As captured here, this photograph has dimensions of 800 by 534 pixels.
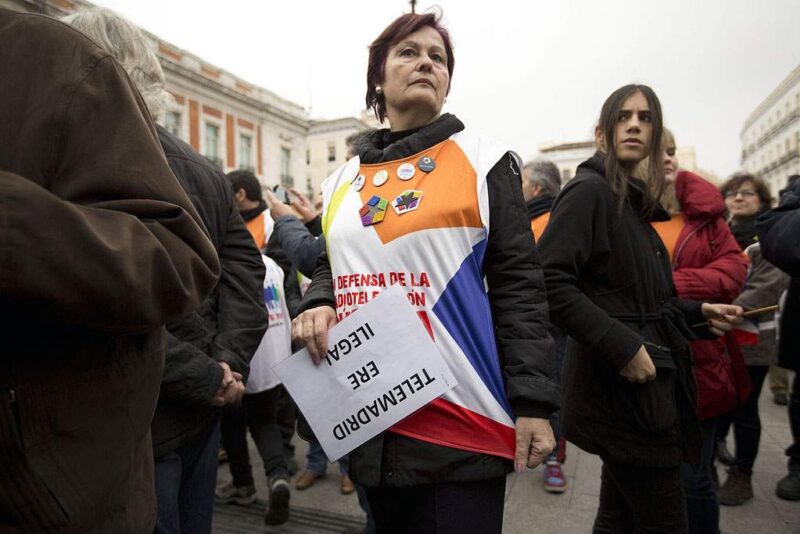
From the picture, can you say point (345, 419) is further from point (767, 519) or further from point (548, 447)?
point (767, 519)

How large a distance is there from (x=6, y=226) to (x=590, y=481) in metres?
3.95

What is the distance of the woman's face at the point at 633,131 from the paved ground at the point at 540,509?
2.14 meters

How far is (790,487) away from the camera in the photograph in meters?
3.51

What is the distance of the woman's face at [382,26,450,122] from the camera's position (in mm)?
1789

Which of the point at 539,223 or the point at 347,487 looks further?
the point at 539,223

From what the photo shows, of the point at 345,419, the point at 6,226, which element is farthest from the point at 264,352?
the point at 6,226

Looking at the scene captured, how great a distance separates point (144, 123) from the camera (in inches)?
39.4

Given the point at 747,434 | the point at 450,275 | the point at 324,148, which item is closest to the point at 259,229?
the point at 450,275

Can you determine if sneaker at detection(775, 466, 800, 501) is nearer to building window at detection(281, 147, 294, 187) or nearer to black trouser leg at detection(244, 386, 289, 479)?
black trouser leg at detection(244, 386, 289, 479)

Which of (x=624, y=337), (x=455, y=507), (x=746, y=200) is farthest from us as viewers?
(x=746, y=200)

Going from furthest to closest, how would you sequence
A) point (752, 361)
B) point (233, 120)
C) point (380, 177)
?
point (233, 120) < point (752, 361) < point (380, 177)

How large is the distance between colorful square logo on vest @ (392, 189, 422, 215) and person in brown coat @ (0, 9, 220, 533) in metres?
0.68

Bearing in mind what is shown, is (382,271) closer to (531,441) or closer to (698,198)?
(531,441)

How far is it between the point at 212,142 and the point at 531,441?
32.5m
